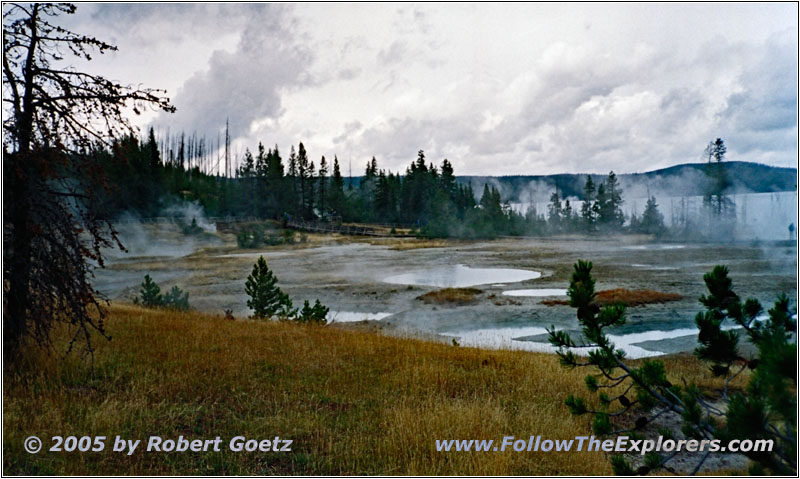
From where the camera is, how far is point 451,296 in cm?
2177

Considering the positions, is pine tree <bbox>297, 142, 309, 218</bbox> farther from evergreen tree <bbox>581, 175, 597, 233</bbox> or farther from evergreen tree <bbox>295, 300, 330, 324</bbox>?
evergreen tree <bbox>295, 300, 330, 324</bbox>

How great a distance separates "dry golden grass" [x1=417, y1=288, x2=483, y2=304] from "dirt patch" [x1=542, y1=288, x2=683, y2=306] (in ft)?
10.9

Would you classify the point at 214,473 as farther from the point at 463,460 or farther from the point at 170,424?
the point at 463,460

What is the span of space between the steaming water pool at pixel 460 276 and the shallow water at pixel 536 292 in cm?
273

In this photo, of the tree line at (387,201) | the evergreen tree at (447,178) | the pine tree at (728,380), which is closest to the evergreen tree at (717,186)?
the tree line at (387,201)

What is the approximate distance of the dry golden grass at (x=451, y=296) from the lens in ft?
69.4

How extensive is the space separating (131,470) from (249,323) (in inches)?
335

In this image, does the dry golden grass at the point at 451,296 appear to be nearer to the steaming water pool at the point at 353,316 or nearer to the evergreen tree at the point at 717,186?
the steaming water pool at the point at 353,316

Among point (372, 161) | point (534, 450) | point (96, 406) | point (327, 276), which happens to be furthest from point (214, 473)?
point (372, 161)

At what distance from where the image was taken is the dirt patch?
20.3m

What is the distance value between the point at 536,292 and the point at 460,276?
6540 mm

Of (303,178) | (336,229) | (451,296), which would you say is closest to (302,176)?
(303,178)

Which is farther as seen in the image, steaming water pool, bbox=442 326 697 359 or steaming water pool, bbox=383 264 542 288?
steaming water pool, bbox=383 264 542 288

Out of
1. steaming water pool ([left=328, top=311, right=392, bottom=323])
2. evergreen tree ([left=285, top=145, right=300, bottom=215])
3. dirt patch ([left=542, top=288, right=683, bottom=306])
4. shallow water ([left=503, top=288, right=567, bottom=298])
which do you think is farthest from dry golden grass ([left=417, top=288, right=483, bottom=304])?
evergreen tree ([left=285, top=145, right=300, bottom=215])
